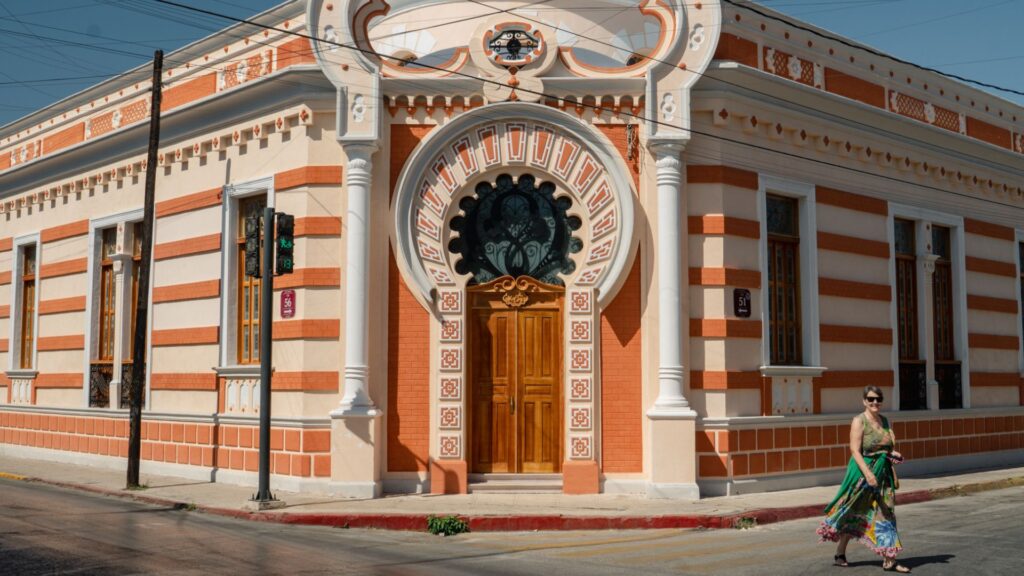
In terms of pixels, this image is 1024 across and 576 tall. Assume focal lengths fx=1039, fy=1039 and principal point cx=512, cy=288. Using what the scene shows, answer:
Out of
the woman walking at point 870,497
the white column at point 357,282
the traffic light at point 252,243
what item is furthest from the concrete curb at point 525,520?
the traffic light at point 252,243

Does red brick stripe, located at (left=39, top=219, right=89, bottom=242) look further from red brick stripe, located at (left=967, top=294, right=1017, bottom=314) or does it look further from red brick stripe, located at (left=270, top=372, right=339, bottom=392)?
red brick stripe, located at (left=967, top=294, right=1017, bottom=314)

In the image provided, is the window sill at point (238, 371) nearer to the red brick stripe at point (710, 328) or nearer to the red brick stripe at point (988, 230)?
the red brick stripe at point (710, 328)

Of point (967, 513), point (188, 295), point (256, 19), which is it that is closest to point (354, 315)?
point (188, 295)

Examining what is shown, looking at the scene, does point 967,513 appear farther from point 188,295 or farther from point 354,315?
point 188,295

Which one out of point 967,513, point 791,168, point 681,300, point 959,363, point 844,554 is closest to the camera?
point 844,554

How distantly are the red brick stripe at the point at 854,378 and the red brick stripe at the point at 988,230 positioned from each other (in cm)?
424

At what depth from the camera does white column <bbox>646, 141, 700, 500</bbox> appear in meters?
14.3

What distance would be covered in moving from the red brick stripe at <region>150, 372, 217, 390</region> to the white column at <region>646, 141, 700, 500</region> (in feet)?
23.0

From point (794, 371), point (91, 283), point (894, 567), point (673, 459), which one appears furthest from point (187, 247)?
point (894, 567)

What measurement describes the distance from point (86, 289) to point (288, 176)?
6.69m

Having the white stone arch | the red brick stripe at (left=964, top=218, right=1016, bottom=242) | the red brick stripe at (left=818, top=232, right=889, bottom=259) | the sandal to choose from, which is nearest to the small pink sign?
the white stone arch

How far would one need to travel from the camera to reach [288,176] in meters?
15.5

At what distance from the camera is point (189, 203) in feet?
56.5

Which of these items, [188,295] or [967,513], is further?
[188,295]
